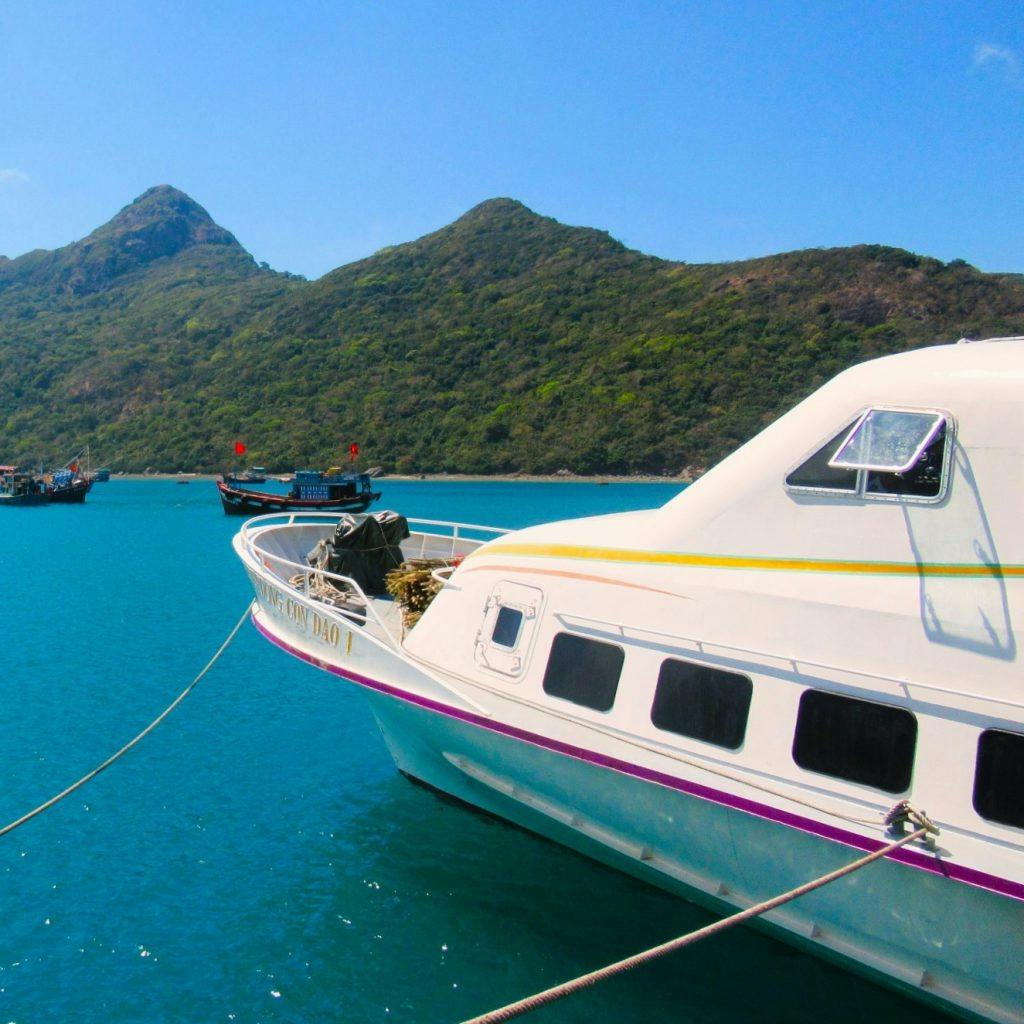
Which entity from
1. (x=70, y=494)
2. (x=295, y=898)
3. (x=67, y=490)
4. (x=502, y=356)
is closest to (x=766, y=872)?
(x=295, y=898)

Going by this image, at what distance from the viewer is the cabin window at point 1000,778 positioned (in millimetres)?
5199

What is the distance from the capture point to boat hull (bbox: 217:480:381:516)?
6456 centimetres

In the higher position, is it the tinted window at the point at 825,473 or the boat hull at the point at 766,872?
the tinted window at the point at 825,473

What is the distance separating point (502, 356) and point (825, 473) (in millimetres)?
140798

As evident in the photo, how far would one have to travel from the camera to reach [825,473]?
6.30 meters

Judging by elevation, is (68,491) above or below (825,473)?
below

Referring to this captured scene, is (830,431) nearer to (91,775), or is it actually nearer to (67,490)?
(91,775)

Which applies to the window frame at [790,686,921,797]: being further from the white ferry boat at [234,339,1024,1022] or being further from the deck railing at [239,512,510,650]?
the deck railing at [239,512,510,650]

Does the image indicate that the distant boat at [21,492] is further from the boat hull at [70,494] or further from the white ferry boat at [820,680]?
the white ferry boat at [820,680]

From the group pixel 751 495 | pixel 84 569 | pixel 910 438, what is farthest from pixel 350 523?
pixel 84 569

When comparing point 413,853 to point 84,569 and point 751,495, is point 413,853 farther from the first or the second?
point 84,569

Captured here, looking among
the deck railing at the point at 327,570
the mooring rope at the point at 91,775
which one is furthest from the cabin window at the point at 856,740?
the mooring rope at the point at 91,775

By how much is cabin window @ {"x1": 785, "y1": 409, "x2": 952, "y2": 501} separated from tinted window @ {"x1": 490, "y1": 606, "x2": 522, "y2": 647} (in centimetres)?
282

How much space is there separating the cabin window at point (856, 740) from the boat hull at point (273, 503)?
198 ft
